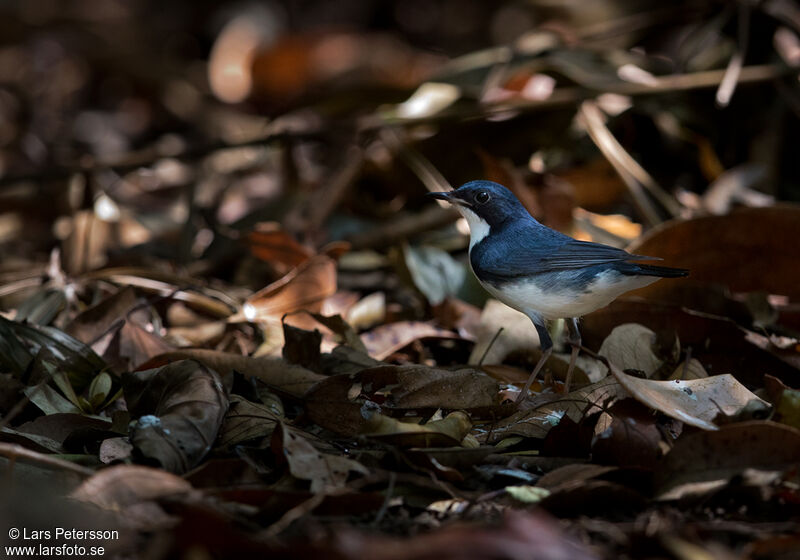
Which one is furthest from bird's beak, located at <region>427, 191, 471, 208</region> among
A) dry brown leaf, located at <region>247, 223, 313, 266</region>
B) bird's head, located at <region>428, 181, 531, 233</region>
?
dry brown leaf, located at <region>247, 223, 313, 266</region>

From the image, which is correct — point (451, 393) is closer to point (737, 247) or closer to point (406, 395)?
point (406, 395)

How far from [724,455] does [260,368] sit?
1.79m

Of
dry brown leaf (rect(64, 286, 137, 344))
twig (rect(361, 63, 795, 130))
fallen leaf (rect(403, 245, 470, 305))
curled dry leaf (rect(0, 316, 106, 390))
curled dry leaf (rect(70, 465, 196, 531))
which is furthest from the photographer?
twig (rect(361, 63, 795, 130))

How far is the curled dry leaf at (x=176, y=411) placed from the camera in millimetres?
2713

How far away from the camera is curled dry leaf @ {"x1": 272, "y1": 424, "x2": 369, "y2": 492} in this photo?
2625 millimetres

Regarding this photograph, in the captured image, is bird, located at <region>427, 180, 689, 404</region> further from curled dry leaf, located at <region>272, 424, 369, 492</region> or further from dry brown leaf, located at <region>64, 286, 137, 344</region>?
dry brown leaf, located at <region>64, 286, 137, 344</region>

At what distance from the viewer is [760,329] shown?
4012mm

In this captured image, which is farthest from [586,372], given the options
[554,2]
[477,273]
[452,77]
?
[554,2]

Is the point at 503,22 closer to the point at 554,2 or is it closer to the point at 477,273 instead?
the point at 554,2

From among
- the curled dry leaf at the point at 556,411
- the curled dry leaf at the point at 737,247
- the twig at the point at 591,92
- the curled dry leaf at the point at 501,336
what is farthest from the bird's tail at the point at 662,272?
the twig at the point at 591,92

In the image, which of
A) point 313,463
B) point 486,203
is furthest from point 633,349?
point 313,463

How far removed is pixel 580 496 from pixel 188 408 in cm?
130

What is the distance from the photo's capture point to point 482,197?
4230 mm

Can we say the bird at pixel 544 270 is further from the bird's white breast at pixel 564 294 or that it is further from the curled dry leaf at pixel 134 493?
the curled dry leaf at pixel 134 493
